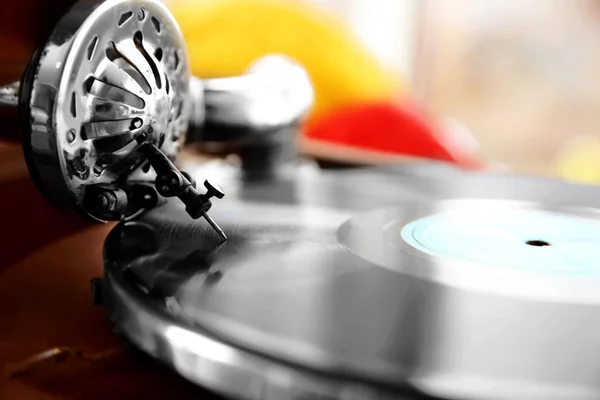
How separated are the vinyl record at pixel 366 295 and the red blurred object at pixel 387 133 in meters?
0.52

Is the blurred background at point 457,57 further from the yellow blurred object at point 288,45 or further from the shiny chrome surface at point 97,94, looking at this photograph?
the shiny chrome surface at point 97,94

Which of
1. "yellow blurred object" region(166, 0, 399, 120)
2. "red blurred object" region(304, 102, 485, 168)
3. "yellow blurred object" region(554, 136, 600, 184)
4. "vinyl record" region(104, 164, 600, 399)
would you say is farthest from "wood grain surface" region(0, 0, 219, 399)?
"yellow blurred object" region(554, 136, 600, 184)

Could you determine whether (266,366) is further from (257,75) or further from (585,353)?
(257,75)

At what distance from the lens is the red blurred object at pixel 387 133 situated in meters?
1.16

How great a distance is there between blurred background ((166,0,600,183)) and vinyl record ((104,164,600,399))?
96cm

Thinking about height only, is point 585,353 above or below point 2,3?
below

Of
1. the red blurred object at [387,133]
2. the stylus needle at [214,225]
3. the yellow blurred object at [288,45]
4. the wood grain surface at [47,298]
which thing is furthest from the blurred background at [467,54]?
the stylus needle at [214,225]

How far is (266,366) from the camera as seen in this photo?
1.11ft

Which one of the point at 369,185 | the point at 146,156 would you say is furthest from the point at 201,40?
the point at 146,156

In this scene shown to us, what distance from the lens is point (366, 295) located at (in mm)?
416

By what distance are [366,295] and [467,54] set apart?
2.02 meters

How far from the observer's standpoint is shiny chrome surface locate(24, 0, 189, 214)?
45 centimetres

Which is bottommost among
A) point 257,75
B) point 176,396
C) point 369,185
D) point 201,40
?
point 176,396

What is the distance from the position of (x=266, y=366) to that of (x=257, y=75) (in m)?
0.50
